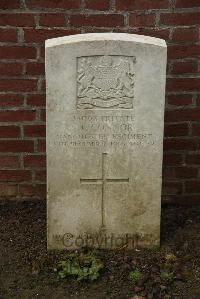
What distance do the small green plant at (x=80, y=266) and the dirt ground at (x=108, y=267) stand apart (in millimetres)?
41

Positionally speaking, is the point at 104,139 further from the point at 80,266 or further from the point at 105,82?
the point at 80,266

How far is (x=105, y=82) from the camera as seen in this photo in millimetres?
3471

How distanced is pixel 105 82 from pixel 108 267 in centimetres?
121

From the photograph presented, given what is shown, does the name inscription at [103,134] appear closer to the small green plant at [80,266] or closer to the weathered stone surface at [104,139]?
the weathered stone surface at [104,139]

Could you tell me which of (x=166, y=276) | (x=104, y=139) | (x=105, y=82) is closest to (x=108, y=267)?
(x=166, y=276)

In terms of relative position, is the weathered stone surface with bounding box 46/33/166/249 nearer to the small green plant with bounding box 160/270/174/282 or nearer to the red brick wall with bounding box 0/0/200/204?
the small green plant with bounding box 160/270/174/282

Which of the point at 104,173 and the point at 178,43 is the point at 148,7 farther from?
the point at 104,173

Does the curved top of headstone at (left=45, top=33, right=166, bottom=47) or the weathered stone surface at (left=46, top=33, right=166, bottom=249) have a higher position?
the curved top of headstone at (left=45, top=33, right=166, bottom=47)

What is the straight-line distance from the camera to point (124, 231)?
152 inches

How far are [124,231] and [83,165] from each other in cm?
57

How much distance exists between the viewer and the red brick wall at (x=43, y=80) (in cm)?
400

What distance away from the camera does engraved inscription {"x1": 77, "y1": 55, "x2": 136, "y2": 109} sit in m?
3.43

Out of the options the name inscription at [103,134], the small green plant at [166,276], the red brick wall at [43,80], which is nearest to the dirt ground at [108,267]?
Result: the small green plant at [166,276]

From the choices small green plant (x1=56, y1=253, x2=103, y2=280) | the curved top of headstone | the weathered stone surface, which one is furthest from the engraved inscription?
small green plant (x1=56, y1=253, x2=103, y2=280)
